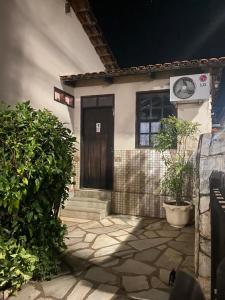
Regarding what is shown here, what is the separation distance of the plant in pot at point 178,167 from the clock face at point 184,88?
31.1 inches

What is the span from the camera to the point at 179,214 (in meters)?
6.54

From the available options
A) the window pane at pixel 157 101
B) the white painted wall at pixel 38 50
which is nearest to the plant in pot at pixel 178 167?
the window pane at pixel 157 101

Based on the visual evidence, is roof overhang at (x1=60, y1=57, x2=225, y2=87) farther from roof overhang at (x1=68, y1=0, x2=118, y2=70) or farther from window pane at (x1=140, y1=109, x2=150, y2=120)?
roof overhang at (x1=68, y1=0, x2=118, y2=70)

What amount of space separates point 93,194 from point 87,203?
17.8 inches

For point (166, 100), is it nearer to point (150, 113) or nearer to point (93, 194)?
point (150, 113)

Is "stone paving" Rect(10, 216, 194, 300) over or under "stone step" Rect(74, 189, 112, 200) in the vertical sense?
under

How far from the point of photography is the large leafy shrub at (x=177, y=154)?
6.56 m

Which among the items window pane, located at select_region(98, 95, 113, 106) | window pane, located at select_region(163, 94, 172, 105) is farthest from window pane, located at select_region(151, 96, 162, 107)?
window pane, located at select_region(98, 95, 113, 106)

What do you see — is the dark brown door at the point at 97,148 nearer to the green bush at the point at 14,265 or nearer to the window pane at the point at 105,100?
the window pane at the point at 105,100

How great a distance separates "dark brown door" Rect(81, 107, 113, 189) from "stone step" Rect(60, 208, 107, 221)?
3.71 ft

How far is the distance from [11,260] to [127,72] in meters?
6.01

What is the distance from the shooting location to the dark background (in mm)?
10523

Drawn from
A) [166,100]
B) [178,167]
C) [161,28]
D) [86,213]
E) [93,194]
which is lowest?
[86,213]

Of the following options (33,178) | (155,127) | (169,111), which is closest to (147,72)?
(169,111)
